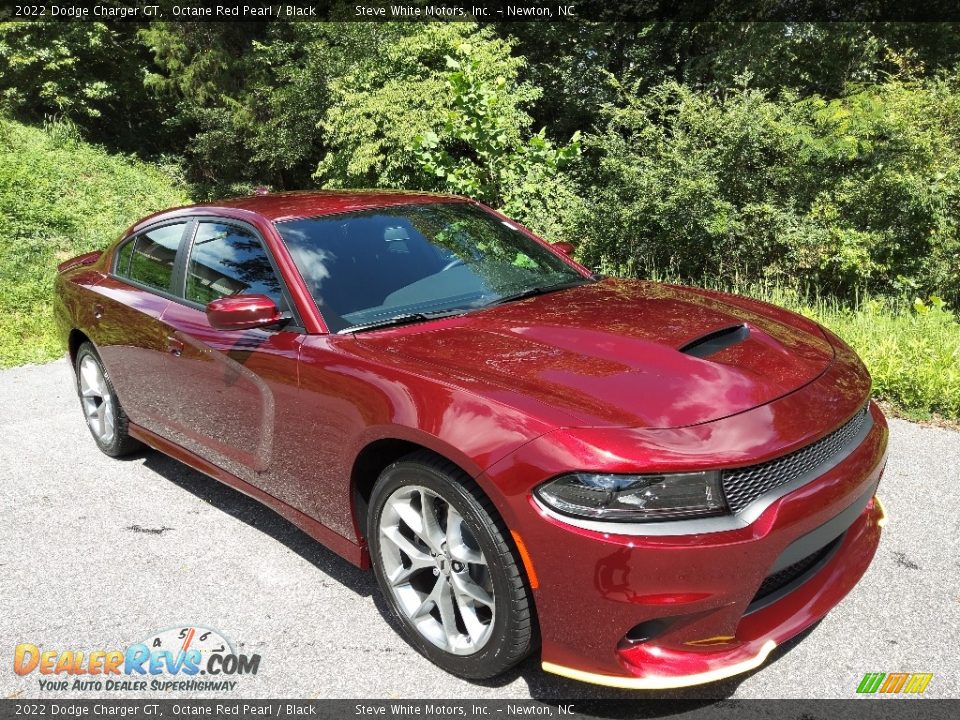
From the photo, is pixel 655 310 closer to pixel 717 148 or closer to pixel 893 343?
pixel 893 343

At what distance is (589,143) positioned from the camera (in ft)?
29.4

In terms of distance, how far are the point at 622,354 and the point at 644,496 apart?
2.09 feet

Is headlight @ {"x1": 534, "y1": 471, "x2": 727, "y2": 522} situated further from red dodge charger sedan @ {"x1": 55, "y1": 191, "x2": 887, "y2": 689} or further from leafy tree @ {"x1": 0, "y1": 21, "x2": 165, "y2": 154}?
leafy tree @ {"x1": 0, "y1": 21, "x2": 165, "y2": 154}

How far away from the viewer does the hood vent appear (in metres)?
2.67

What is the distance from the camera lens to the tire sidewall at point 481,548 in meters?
2.28

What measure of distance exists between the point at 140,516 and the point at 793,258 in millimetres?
6785

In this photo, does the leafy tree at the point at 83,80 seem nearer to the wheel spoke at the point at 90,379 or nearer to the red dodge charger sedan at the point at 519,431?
the wheel spoke at the point at 90,379

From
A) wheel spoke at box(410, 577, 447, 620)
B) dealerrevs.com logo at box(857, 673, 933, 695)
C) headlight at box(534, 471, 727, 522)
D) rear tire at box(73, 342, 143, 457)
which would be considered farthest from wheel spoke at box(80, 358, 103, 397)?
dealerrevs.com logo at box(857, 673, 933, 695)

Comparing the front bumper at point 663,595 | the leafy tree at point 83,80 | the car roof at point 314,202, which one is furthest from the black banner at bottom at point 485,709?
the leafy tree at point 83,80

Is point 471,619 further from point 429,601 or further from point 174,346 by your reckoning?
point 174,346

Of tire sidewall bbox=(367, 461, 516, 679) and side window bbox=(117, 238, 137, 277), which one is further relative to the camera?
side window bbox=(117, 238, 137, 277)

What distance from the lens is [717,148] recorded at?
8039 millimetres

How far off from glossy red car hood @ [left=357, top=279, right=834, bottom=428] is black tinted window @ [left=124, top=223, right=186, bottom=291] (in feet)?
5.68

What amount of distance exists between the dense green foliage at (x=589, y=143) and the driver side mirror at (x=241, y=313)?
3950 mm
